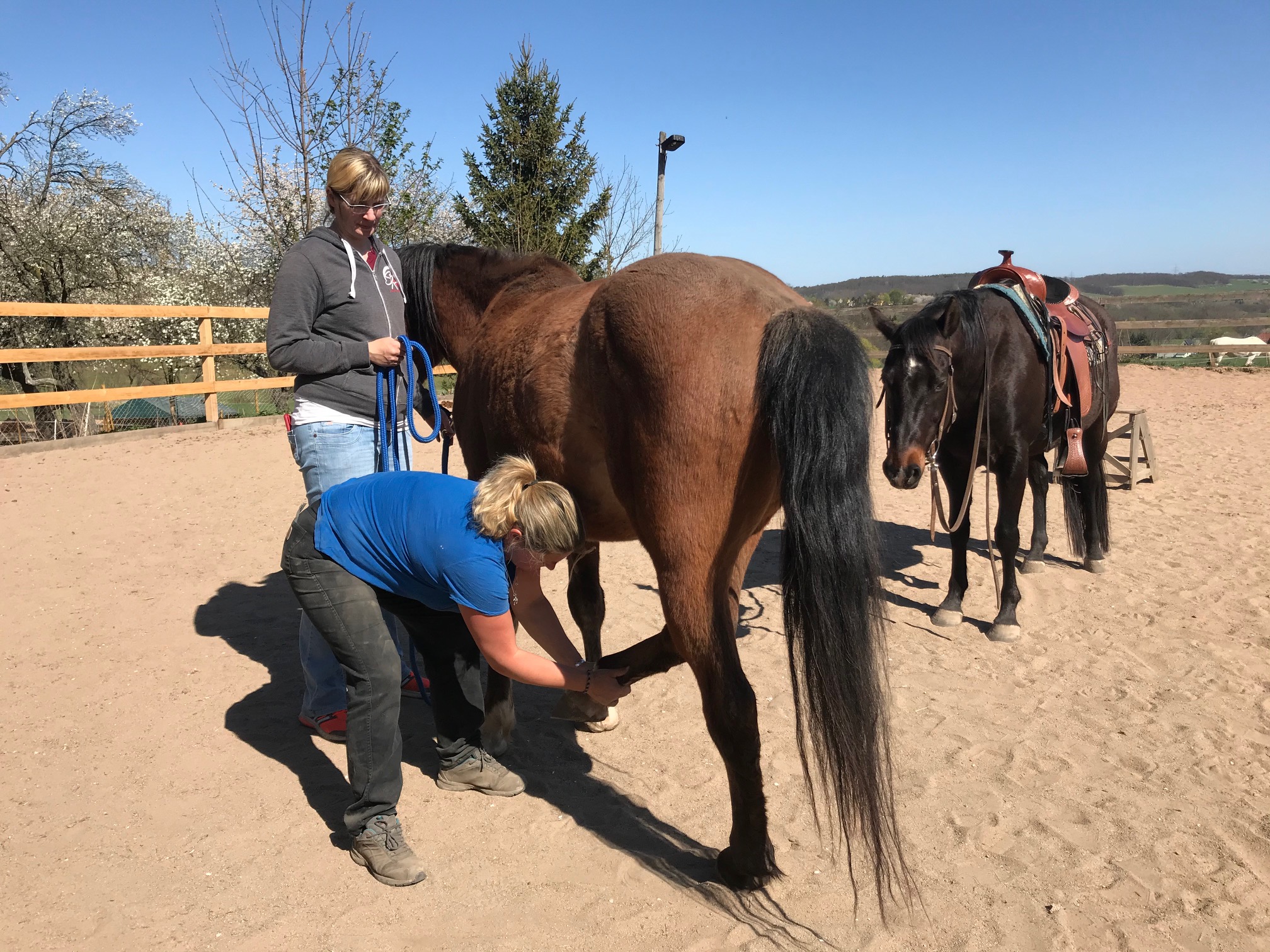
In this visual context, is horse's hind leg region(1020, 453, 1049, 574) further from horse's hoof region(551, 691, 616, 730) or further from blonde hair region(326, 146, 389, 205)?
blonde hair region(326, 146, 389, 205)

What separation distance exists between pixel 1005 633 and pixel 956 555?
603 mm

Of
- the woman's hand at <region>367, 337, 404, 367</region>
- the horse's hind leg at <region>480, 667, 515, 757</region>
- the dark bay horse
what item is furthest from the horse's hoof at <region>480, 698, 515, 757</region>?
the dark bay horse

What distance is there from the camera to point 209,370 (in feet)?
33.3

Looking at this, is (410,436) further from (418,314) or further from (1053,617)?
(1053,617)

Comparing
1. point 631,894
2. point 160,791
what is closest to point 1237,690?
point 631,894

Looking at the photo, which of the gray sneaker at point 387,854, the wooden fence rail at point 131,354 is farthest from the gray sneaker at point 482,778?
the wooden fence rail at point 131,354

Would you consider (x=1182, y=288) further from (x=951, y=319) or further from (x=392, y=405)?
(x=392, y=405)

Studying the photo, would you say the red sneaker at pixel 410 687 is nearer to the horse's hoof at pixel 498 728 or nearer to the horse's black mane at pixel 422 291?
the horse's hoof at pixel 498 728

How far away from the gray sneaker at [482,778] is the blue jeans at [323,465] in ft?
1.68

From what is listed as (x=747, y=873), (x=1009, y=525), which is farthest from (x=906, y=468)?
(x=747, y=873)

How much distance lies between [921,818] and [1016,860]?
1.11 feet

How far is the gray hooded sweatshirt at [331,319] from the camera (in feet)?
9.32

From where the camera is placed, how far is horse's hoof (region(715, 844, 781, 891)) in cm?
246

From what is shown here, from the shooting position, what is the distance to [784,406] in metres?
2.12
